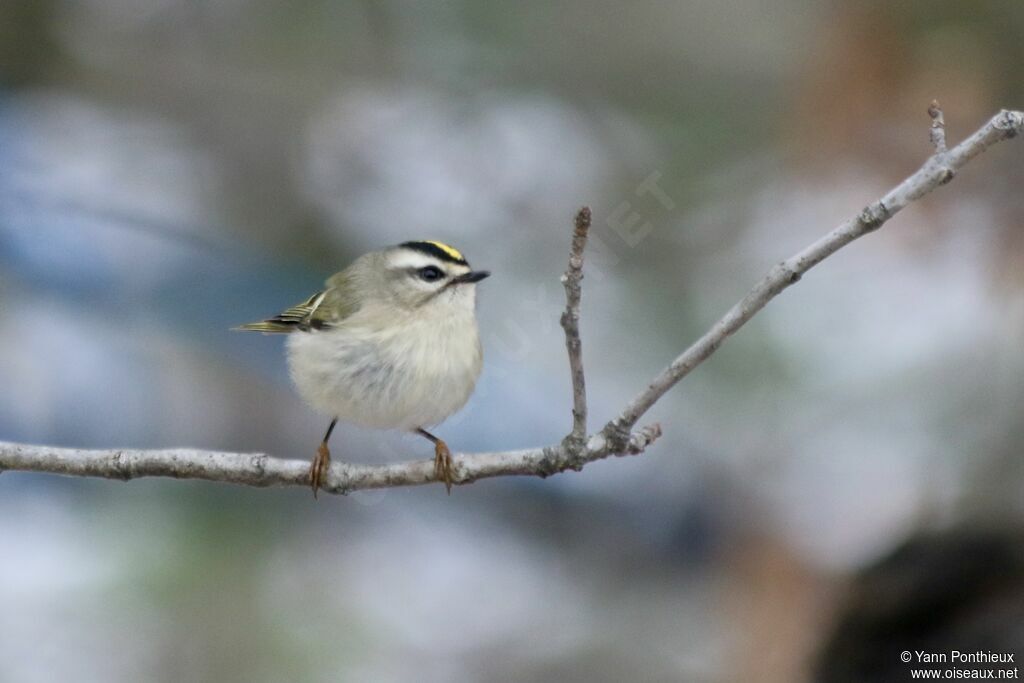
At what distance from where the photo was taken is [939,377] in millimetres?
3105

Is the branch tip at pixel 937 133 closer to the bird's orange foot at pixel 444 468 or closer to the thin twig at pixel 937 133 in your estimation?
the thin twig at pixel 937 133

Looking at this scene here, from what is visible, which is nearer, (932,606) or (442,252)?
(442,252)

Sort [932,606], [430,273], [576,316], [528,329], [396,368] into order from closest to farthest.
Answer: [576,316] → [396,368] → [430,273] → [932,606] → [528,329]

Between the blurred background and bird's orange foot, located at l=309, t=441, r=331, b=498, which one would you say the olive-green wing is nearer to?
bird's orange foot, located at l=309, t=441, r=331, b=498

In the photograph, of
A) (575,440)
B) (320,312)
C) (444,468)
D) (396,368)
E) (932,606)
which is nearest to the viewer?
(575,440)

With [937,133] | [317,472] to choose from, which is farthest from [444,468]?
[937,133]

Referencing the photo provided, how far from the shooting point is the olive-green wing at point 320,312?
1927mm

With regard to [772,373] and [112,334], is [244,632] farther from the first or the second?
[772,373]

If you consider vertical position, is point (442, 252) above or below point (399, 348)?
above

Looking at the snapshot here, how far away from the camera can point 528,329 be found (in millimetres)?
3332

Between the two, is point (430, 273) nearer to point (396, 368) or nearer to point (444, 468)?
point (396, 368)

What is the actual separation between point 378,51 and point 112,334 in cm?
144

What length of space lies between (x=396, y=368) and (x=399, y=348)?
4 centimetres

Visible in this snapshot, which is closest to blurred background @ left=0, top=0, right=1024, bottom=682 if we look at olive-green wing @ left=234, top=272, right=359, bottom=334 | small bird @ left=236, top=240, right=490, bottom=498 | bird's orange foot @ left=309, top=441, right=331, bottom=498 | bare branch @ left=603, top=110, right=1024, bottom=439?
olive-green wing @ left=234, top=272, right=359, bottom=334
